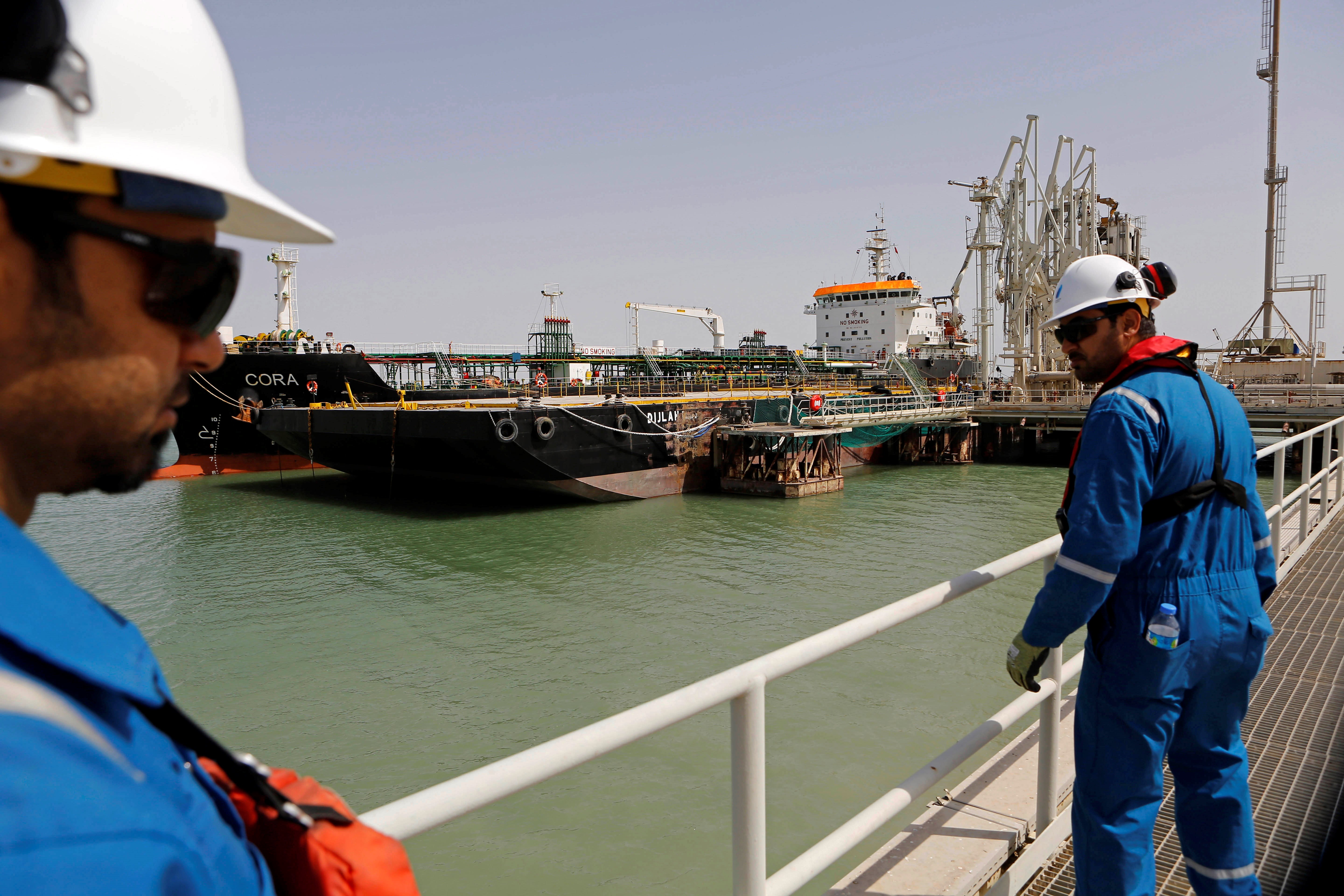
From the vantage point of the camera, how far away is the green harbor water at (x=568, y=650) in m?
5.13

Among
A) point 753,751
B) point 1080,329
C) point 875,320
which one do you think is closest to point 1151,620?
point 1080,329

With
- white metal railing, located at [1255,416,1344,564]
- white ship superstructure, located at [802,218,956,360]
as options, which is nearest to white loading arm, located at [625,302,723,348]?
white ship superstructure, located at [802,218,956,360]

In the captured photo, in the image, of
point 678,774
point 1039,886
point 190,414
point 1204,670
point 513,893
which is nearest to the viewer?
point 1204,670

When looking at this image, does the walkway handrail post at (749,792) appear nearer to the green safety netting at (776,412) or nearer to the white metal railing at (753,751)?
the white metal railing at (753,751)

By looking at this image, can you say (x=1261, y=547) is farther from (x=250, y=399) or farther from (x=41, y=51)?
(x=250, y=399)

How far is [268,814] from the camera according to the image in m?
0.80

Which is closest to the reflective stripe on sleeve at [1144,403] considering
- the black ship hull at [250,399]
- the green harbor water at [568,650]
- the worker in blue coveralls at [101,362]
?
the worker in blue coveralls at [101,362]

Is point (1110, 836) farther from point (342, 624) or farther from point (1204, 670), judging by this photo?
point (342, 624)

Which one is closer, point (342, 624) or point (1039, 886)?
point (1039, 886)

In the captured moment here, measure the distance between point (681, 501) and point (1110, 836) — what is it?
Result: 57.3 feet

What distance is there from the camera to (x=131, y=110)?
0.80 meters

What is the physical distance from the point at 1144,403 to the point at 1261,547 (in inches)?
26.8

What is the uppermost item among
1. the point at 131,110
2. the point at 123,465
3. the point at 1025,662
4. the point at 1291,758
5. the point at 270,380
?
the point at 270,380

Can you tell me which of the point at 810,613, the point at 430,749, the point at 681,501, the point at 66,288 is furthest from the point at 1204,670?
the point at 681,501
